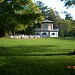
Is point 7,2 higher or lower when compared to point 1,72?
higher

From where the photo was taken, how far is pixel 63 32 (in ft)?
344

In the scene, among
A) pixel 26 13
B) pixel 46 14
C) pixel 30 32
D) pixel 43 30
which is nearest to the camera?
pixel 26 13

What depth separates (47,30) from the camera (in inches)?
4156

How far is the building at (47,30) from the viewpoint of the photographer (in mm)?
103625

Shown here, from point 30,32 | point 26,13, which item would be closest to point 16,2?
point 26,13

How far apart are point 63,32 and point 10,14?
7815cm

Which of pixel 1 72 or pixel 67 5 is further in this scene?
pixel 67 5

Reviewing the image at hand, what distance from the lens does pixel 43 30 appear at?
4131 inches

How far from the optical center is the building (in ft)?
340

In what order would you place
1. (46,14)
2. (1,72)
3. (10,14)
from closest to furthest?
(1,72)
(10,14)
(46,14)

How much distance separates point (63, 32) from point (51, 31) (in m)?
4.77

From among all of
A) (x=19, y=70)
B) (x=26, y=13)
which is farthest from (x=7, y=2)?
(x=19, y=70)

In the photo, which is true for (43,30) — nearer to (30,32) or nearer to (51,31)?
(51,31)

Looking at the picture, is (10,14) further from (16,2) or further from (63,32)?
(63,32)
